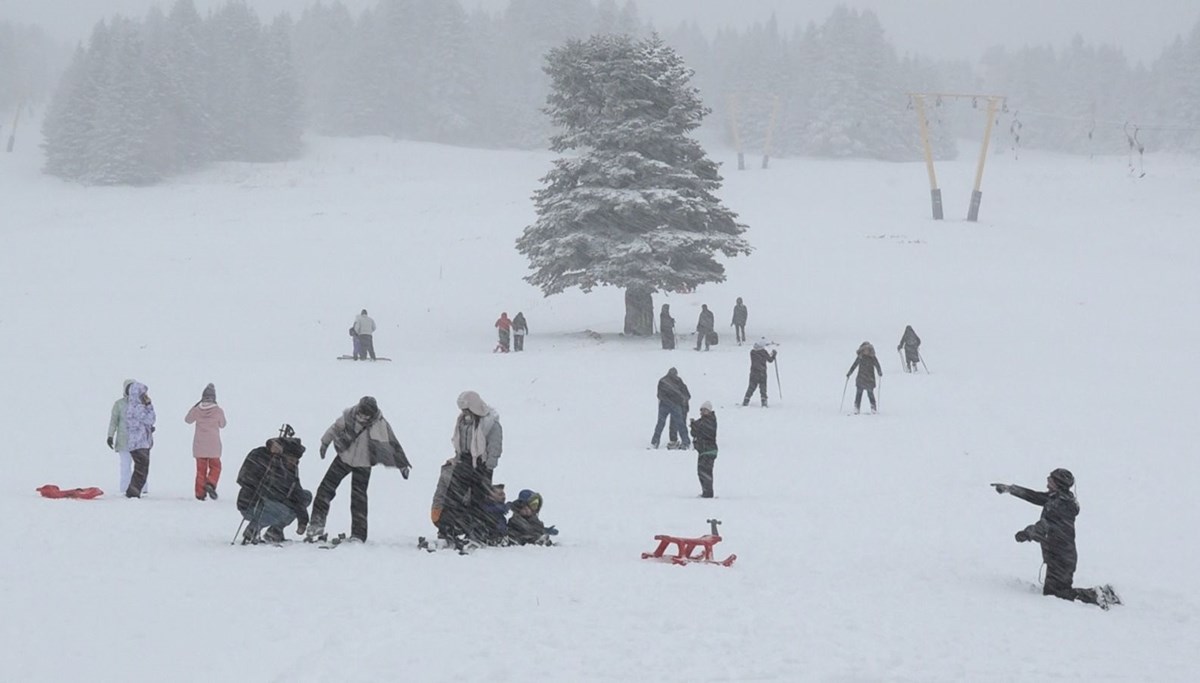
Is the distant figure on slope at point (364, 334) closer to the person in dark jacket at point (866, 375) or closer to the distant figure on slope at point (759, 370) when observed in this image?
the distant figure on slope at point (759, 370)

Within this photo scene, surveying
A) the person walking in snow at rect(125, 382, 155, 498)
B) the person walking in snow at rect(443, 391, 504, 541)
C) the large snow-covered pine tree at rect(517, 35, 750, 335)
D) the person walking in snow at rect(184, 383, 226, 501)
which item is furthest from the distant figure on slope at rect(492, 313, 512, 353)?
the person walking in snow at rect(443, 391, 504, 541)

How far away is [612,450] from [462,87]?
270 ft

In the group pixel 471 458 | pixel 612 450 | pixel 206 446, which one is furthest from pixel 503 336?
pixel 471 458

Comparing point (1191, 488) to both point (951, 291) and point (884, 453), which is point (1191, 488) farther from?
point (951, 291)

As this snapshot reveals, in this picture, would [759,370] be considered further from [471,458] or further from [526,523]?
[471,458]

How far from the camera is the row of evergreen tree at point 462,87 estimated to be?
72062 millimetres

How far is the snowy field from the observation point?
7930mm

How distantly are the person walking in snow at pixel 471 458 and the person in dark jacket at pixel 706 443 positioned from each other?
186 inches

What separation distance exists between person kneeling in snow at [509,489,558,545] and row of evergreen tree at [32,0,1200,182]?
216 feet

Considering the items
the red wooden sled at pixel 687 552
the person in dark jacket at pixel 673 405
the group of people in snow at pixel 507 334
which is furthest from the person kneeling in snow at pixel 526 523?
the group of people in snow at pixel 507 334

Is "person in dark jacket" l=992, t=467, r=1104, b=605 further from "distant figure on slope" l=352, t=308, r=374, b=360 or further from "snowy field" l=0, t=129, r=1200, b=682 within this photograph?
"distant figure on slope" l=352, t=308, r=374, b=360

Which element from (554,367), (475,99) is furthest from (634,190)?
(475,99)

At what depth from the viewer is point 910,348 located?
2722 cm

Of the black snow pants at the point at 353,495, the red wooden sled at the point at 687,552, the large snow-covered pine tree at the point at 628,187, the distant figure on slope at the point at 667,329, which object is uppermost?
the large snow-covered pine tree at the point at 628,187
